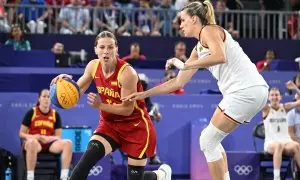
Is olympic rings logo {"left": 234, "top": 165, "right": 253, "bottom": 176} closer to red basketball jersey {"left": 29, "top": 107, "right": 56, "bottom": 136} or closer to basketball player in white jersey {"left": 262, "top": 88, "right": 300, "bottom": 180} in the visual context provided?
basketball player in white jersey {"left": 262, "top": 88, "right": 300, "bottom": 180}

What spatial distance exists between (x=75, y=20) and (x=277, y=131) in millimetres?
5537

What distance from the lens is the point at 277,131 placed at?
906 cm

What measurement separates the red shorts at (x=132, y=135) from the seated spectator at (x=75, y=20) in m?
7.15

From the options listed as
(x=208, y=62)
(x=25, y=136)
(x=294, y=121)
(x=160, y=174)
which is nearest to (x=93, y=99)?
(x=208, y=62)

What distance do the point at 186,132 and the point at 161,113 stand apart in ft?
1.60

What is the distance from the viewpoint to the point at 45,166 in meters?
A: 8.73

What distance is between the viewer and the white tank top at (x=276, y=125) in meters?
9.03

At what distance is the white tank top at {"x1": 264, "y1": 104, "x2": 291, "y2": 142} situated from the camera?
9031mm

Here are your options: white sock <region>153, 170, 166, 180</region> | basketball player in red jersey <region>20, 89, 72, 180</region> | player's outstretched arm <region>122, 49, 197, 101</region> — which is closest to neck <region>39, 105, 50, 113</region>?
basketball player in red jersey <region>20, 89, 72, 180</region>

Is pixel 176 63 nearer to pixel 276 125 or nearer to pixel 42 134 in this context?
pixel 42 134

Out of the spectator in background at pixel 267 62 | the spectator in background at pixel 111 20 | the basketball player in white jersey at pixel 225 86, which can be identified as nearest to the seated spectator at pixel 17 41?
the spectator in background at pixel 111 20

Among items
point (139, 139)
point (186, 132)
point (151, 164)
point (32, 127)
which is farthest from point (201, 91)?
point (139, 139)

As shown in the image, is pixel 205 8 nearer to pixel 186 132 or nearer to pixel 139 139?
pixel 139 139

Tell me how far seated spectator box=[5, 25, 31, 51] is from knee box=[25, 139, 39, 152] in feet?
11.7
